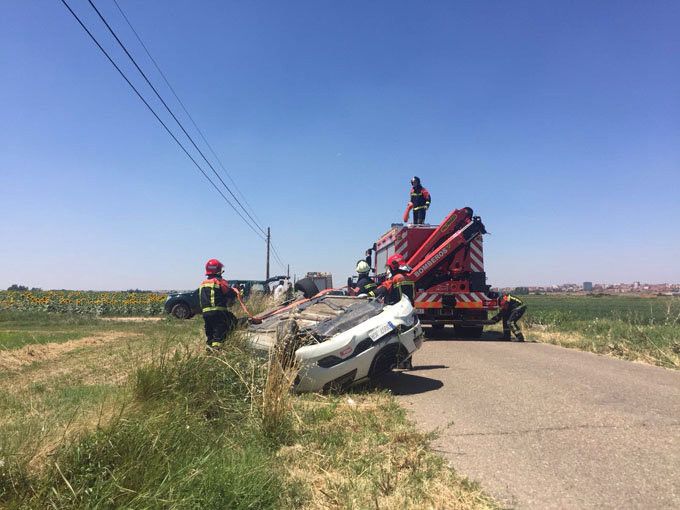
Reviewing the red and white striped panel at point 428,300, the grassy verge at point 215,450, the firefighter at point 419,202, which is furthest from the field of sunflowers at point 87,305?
the grassy verge at point 215,450

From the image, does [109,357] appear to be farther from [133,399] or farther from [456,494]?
[456,494]

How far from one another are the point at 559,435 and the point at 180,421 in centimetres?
318

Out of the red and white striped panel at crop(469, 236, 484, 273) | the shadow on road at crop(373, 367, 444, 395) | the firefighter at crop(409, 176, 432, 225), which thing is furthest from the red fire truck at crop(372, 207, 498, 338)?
the shadow on road at crop(373, 367, 444, 395)

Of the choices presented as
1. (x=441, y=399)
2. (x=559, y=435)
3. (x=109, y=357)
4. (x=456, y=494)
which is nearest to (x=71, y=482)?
(x=456, y=494)

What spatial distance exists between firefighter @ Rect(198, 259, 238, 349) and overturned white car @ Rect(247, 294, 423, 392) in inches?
29.1

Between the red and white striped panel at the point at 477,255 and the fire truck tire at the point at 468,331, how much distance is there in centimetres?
157

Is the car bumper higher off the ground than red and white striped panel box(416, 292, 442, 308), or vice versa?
red and white striped panel box(416, 292, 442, 308)

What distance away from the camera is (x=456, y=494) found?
118 inches

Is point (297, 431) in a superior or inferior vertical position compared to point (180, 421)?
inferior

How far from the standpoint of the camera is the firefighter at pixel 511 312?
11609mm

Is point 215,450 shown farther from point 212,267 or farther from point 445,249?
point 445,249

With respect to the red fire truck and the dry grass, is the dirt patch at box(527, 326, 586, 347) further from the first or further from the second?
the dry grass

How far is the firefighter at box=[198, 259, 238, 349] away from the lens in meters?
7.31

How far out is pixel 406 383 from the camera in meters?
6.62
